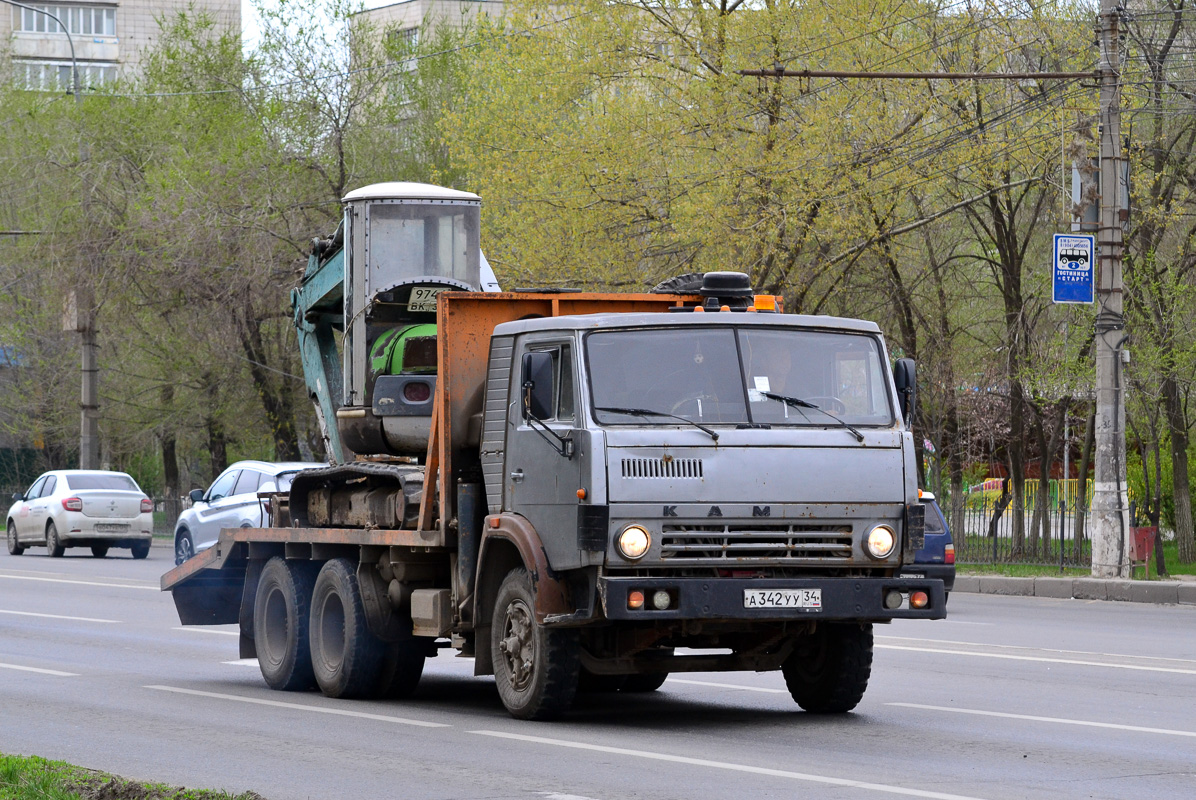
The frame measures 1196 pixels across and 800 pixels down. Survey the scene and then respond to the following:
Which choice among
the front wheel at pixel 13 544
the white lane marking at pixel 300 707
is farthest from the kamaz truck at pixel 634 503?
the front wheel at pixel 13 544

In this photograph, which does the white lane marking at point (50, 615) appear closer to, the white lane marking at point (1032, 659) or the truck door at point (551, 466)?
the white lane marking at point (1032, 659)

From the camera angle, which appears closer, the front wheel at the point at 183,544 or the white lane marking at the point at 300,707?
the white lane marking at the point at 300,707

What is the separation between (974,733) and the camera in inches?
380

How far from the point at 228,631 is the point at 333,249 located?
621cm

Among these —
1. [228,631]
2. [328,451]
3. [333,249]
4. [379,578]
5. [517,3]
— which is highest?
[517,3]

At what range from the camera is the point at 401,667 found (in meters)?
11.6

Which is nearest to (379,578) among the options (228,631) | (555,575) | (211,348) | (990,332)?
(555,575)

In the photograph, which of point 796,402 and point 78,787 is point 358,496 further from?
point 78,787

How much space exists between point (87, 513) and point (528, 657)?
→ 24296 mm

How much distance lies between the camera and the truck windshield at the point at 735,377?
9.59 metres

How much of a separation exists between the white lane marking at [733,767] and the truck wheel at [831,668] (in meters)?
1.98

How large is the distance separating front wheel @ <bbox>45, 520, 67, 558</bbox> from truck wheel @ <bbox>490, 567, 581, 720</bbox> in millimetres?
24447

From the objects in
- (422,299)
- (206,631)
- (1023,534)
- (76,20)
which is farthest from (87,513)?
(76,20)

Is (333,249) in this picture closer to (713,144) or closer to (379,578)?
(379,578)
